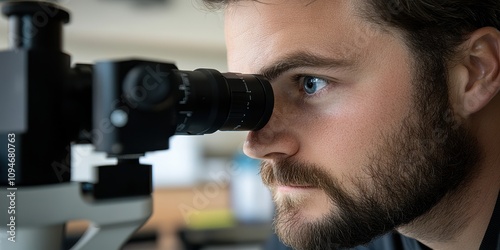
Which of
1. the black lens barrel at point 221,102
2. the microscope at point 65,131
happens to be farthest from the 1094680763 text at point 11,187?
the black lens barrel at point 221,102

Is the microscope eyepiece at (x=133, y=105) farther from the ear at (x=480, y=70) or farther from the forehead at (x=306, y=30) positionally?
the ear at (x=480, y=70)

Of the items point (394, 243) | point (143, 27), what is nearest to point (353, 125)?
point (394, 243)

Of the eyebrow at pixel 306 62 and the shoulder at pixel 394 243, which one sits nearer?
the eyebrow at pixel 306 62

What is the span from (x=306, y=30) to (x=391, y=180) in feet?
0.92

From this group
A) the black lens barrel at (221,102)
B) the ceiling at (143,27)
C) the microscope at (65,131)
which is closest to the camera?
the microscope at (65,131)

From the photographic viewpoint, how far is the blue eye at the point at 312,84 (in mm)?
820

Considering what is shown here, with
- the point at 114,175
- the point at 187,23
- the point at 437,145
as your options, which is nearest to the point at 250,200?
the point at 187,23

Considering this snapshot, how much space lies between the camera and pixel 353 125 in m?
0.81

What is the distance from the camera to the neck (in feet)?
2.97

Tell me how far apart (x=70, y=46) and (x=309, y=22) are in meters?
1.68

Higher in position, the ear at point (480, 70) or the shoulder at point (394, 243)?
the ear at point (480, 70)

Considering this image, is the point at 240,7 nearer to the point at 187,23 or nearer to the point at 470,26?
the point at 470,26

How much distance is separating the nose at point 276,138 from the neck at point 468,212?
303mm

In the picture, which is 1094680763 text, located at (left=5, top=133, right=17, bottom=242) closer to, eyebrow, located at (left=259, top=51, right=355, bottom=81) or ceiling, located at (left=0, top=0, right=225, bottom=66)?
eyebrow, located at (left=259, top=51, right=355, bottom=81)
